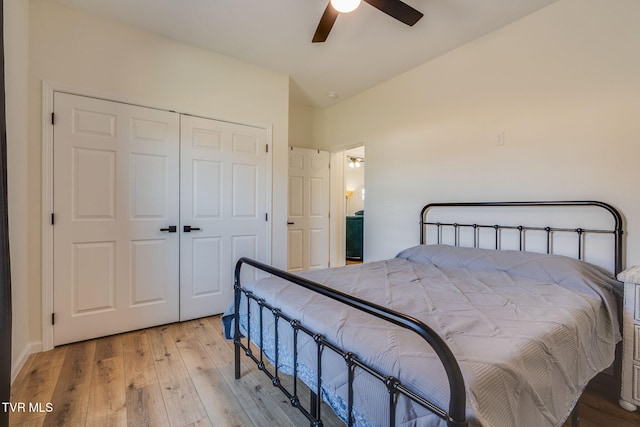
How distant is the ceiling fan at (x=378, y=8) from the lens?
1763mm

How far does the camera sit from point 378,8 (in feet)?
5.99

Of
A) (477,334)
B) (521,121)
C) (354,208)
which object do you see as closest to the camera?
(477,334)

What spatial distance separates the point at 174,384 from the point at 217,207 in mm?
1611

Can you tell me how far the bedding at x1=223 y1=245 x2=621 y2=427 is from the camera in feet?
2.73

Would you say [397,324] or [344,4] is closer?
[397,324]

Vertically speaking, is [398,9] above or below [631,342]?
above

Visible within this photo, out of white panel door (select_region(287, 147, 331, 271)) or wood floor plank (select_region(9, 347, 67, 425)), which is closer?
wood floor plank (select_region(9, 347, 67, 425))

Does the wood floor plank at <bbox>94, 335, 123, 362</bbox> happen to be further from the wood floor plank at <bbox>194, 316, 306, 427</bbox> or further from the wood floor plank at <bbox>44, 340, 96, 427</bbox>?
the wood floor plank at <bbox>194, 316, 306, 427</bbox>

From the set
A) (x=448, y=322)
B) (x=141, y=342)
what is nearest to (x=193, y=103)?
(x=141, y=342)

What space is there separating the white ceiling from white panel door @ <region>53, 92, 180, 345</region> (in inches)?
29.5

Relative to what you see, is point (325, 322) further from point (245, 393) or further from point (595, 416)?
point (595, 416)

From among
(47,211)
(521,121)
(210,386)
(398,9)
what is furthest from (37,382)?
(521,121)

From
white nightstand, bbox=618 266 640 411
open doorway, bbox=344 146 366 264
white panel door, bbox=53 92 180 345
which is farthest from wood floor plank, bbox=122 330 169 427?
open doorway, bbox=344 146 366 264

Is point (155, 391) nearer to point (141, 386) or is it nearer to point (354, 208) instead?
point (141, 386)
